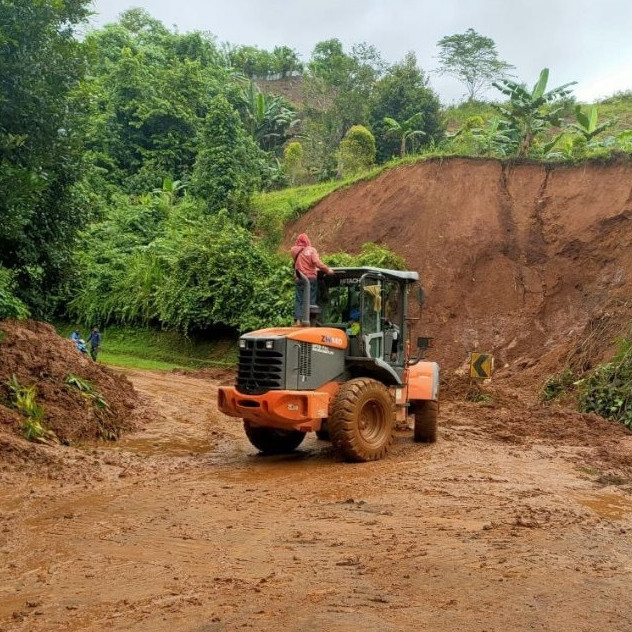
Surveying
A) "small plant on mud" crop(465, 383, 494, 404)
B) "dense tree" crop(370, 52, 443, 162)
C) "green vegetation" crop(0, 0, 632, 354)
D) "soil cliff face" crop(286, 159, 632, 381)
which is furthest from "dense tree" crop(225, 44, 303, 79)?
"small plant on mud" crop(465, 383, 494, 404)

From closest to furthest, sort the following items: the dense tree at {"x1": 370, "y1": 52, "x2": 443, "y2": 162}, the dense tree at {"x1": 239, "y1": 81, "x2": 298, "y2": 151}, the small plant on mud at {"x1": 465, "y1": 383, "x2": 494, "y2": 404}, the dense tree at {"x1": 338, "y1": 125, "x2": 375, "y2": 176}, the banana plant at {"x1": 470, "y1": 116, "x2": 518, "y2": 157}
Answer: the small plant on mud at {"x1": 465, "y1": 383, "x2": 494, "y2": 404}, the banana plant at {"x1": 470, "y1": 116, "x2": 518, "y2": 157}, the dense tree at {"x1": 338, "y1": 125, "x2": 375, "y2": 176}, the dense tree at {"x1": 370, "y1": 52, "x2": 443, "y2": 162}, the dense tree at {"x1": 239, "y1": 81, "x2": 298, "y2": 151}

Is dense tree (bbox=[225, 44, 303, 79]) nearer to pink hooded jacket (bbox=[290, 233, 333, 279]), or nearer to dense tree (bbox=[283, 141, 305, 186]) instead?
dense tree (bbox=[283, 141, 305, 186])

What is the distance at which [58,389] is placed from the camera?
37.9 feet

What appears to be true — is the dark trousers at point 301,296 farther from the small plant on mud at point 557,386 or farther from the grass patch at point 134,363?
the grass patch at point 134,363

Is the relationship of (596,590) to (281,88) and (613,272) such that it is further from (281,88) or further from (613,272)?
(281,88)

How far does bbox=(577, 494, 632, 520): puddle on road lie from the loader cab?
340cm

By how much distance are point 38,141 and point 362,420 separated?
23.6 ft

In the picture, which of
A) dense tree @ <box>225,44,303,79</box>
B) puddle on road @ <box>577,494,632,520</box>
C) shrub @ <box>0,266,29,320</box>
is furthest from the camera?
dense tree @ <box>225,44,303,79</box>

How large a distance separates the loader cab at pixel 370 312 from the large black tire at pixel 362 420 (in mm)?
521

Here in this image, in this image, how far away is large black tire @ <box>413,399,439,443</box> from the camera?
1158 cm

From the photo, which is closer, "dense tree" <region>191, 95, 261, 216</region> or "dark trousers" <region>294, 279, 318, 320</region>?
"dark trousers" <region>294, 279, 318, 320</region>

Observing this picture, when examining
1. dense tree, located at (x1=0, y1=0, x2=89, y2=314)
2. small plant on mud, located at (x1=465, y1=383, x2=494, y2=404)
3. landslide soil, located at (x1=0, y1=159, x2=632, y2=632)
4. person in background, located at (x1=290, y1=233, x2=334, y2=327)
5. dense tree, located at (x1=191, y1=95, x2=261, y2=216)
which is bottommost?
landslide soil, located at (x1=0, y1=159, x2=632, y2=632)

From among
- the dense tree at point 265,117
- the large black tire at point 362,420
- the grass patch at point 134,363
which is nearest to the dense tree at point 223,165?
the grass patch at point 134,363

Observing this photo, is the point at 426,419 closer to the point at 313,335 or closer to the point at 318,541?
the point at 313,335
